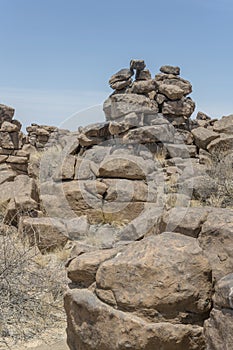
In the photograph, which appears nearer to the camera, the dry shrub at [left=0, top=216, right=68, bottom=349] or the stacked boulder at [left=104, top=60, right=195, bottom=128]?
the dry shrub at [left=0, top=216, right=68, bottom=349]

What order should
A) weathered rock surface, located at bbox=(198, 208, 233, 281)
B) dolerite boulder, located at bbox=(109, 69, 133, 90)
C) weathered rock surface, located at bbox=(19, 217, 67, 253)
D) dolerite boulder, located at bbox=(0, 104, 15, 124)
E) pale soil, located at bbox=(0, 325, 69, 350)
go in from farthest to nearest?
dolerite boulder, located at bbox=(0, 104, 15, 124) < dolerite boulder, located at bbox=(109, 69, 133, 90) < weathered rock surface, located at bbox=(19, 217, 67, 253) < pale soil, located at bbox=(0, 325, 69, 350) < weathered rock surface, located at bbox=(198, 208, 233, 281)

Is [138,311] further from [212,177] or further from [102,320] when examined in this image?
[212,177]

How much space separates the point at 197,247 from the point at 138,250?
47cm

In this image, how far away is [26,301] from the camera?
5.84 metres

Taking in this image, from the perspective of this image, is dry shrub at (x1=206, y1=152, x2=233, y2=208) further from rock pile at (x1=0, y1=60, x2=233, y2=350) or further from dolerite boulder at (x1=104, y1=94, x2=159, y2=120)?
dolerite boulder at (x1=104, y1=94, x2=159, y2=120)

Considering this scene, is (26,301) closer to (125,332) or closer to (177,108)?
(125,332)

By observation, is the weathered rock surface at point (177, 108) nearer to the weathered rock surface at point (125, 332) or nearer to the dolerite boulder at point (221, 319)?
the weathered rock surface at point (125, 332)

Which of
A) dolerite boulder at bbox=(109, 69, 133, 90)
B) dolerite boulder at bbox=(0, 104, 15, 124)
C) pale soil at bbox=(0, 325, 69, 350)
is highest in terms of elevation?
dolerite boulder at bbox=(109, 69, 133, 90)

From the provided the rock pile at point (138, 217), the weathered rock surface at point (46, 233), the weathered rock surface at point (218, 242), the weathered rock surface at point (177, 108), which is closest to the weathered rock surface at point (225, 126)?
the rock pile at point (138, 217)

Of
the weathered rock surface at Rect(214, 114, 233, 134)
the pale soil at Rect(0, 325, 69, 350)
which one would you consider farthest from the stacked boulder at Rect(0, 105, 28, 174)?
the pale soil at Rect(0, 325, 69, 350)

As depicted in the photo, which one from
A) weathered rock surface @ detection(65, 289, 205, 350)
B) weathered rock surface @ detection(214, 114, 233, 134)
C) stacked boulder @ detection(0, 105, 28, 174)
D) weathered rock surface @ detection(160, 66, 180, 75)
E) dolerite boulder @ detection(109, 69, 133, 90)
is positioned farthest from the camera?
stacked boulder @ detection(0, 105, 28, 174)

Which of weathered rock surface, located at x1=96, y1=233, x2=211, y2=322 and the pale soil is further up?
weathered rock surface, located at x1=96, y1=233, x2=211, y2=322

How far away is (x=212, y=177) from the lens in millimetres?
11828

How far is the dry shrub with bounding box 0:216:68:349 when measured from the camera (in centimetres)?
526
